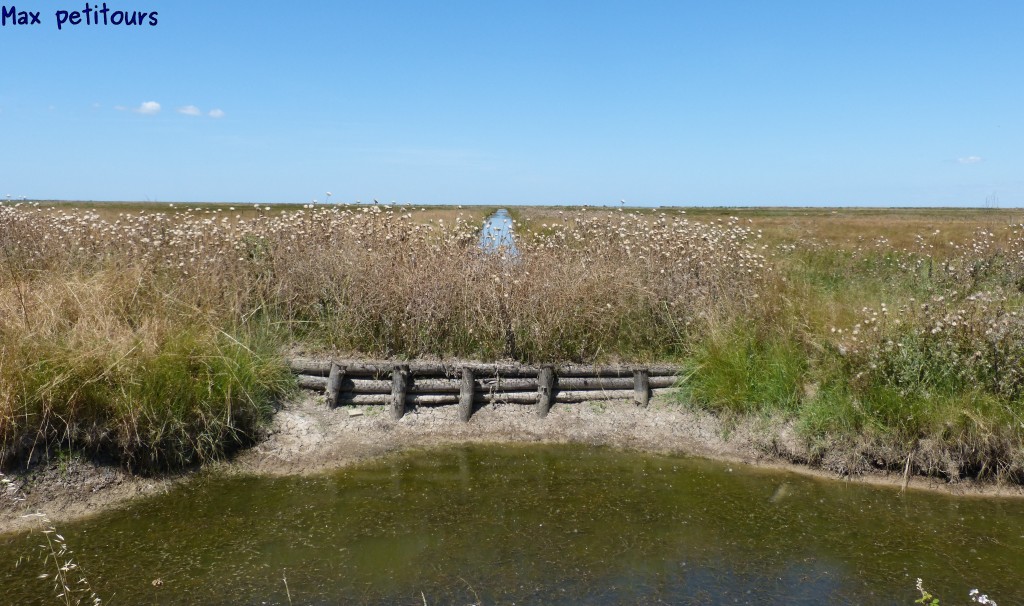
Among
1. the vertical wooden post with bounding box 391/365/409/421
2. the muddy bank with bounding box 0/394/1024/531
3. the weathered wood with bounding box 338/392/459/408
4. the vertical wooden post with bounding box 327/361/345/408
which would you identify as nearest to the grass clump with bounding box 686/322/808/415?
the muddy bank with bounding box 0/394/1024/531

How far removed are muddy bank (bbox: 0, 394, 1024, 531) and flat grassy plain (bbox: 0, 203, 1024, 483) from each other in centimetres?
17

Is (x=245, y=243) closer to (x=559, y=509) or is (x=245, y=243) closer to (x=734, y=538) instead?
(x=559, y=509)

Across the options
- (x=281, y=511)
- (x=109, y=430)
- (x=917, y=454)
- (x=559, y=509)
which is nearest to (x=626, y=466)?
(x=559, y=509)

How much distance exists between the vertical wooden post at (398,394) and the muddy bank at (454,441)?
4.0 inches

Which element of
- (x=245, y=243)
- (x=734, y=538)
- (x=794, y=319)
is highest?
(x=245, y=243)

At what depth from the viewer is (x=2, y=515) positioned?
6.71 meters

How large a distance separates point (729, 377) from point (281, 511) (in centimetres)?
565

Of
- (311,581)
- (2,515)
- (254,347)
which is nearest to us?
(311,581)

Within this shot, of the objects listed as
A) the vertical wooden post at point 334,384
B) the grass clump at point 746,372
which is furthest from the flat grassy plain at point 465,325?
the vertical wooden post at point 334,384

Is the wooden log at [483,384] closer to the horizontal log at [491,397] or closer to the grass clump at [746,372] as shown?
the horizontal log at [491,397]

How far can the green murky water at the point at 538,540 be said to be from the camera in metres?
5.76

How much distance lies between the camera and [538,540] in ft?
21.6

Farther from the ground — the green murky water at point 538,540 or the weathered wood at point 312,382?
the weathered wood at point 312,382

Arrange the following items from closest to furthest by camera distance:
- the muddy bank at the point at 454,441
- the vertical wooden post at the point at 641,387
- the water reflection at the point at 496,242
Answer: the muddy bank at the point at 454,441 → the vertical wooden post at the point at 641,387 → the water reflection at the point at 496,242
